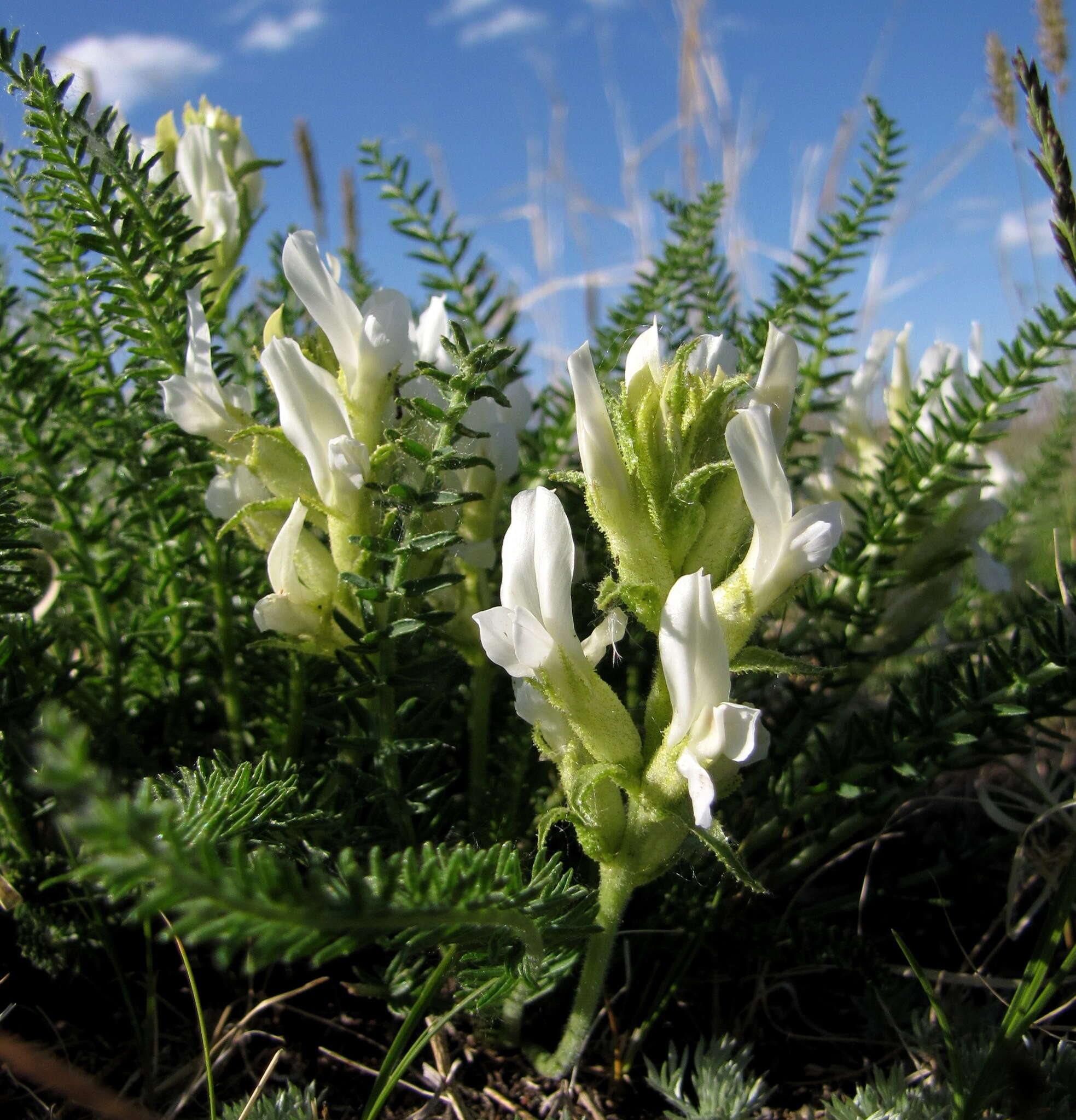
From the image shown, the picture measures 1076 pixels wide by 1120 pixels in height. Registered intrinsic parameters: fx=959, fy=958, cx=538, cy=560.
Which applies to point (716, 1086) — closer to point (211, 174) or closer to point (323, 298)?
point (323, 298)

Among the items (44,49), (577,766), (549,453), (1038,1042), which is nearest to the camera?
(577,766)

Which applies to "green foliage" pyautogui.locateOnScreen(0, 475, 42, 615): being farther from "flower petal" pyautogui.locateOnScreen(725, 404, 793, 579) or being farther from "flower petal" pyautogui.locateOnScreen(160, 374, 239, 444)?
"flower petal" pyautogui.locateOnScreen(725, 404, 793, 579)

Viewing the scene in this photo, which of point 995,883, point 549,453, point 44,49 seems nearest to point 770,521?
point 549,453

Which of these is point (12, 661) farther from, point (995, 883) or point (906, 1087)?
point (995, 883)

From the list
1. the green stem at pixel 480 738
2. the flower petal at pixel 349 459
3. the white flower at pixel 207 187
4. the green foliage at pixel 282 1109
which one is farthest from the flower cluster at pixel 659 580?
the white flower at pixel 207 187

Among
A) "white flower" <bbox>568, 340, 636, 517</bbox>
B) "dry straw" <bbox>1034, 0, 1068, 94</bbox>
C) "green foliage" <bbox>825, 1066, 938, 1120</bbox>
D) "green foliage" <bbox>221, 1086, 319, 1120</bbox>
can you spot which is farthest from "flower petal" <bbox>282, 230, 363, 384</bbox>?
"dry straw" <bbox>1034, 0, 1068, 94</bbox>

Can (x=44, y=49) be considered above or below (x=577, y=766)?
above

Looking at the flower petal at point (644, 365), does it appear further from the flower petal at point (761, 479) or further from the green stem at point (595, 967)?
the green stem at point (595, 967)
